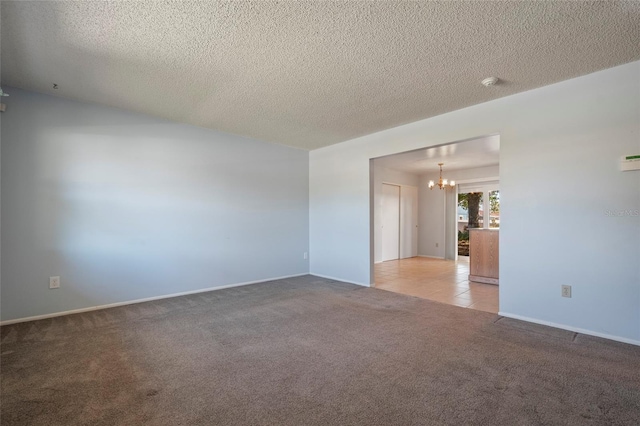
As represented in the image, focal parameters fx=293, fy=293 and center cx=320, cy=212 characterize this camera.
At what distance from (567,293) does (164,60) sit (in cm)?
431

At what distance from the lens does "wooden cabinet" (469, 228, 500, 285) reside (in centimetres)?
500

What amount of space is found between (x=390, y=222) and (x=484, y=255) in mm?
2896

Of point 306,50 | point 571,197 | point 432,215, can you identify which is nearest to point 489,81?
point 571,197

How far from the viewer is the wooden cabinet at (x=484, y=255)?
5004 millimetres

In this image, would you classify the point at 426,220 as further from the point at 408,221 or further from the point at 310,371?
the point at 310,371

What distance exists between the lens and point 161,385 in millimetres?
1918

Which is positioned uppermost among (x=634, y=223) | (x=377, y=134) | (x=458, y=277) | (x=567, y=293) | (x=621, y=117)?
(x=377, y=134)

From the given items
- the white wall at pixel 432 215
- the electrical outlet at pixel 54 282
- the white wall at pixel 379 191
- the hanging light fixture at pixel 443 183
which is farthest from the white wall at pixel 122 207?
the white wall at pixel 432 215

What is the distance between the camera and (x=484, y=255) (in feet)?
16.9

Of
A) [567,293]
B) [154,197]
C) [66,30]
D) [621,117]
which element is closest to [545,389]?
[567,293]

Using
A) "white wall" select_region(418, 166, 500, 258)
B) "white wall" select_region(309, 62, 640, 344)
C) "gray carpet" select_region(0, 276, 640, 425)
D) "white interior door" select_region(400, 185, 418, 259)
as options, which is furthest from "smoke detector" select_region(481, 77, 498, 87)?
"white interior door" select_region(400, 185, 418, 259)

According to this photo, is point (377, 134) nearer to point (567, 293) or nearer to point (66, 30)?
point (567, 293)

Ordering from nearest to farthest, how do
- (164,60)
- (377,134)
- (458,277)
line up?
(164,60)
(377,134)
(458,277)

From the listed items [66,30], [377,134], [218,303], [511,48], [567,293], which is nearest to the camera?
[66,30]
